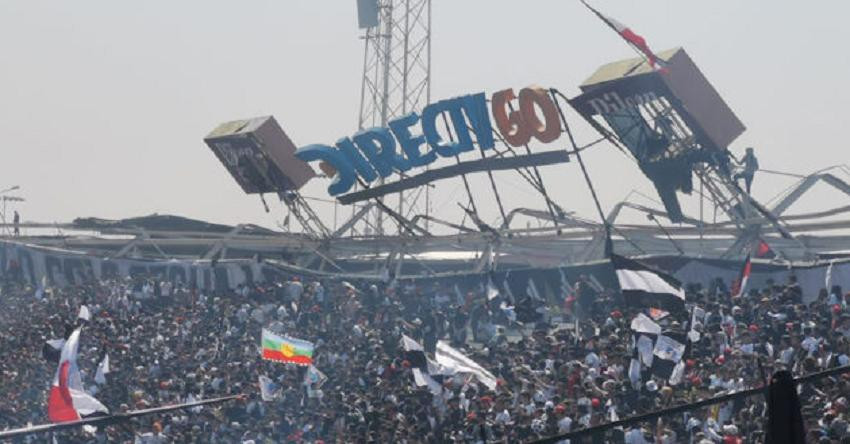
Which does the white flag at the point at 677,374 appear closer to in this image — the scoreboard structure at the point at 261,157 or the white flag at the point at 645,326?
the white flag at the point at 645,326

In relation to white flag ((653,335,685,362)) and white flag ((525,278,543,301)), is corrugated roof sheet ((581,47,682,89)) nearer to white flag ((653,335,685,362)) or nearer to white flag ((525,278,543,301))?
white flag ((525,278,543,301))

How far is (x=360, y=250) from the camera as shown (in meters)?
39.6

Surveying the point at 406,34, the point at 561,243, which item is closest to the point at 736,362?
the point at 561,243

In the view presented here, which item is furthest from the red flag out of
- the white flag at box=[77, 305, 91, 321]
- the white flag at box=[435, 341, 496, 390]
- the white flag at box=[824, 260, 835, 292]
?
the white flag at box=[77, 305, 91, 321]

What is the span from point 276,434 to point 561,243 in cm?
1120

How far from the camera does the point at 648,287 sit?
68.0ft

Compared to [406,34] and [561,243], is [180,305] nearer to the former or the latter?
[561,243]

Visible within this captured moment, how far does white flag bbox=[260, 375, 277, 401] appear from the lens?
92.2 ft

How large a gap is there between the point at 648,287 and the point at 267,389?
9846 millimetres

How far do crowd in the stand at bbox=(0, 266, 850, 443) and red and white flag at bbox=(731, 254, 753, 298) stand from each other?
0.92 feet

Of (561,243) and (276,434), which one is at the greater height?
(561,243)

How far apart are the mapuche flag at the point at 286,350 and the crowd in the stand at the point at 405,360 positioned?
695mm

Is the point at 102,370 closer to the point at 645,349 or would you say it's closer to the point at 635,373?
the point at 635,373

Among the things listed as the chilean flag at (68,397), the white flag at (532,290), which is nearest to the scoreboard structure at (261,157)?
the white flag at (532,290)
